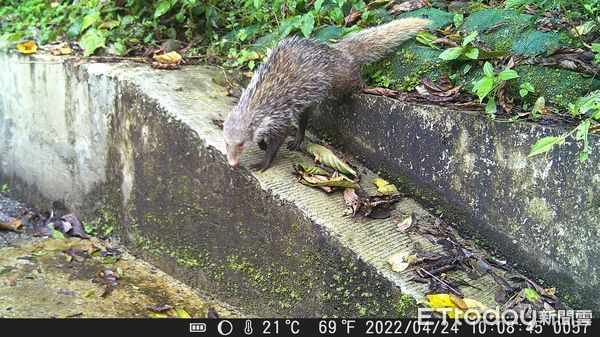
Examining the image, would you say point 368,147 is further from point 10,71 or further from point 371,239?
point 10,71

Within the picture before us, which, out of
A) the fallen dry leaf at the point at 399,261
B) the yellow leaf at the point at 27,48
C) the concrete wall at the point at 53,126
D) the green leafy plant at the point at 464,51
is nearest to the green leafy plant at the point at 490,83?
the green leafy plant at the point at 464,51

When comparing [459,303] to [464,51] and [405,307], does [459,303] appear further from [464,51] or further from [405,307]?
[464,51]

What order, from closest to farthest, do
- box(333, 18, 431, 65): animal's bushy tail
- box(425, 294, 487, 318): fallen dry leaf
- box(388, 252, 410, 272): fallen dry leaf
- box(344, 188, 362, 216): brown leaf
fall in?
box(425, 294, 487, 318): fallen dry leaf → box(388, 252, 410, 272): fallen dry leaf → box(344, 188, 362, 216): brown leaf → box(333, 18, 431, 65): animal's bushy tail

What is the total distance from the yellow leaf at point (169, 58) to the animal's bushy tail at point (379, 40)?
5.39 feet

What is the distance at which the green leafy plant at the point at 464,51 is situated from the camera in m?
4.26

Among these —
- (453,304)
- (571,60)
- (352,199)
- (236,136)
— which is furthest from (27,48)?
(571,60)

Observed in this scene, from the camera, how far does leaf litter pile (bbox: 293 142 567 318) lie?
3.48 meters

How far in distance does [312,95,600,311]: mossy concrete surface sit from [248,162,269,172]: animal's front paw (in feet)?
2.63

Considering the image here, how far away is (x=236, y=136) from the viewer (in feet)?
14.0

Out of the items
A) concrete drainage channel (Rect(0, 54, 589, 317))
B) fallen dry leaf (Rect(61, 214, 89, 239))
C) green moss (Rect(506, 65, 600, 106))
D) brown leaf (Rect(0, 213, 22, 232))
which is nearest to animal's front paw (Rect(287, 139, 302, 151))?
concrete drainage channel (Rect(0, 54, 589, 317))

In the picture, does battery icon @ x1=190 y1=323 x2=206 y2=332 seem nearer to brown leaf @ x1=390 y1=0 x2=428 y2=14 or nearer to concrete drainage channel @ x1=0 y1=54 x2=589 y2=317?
concrete drainage channel @ x1=0 y1=54 x2=589 y2=317

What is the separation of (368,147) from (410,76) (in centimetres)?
64

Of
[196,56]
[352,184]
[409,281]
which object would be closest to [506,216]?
[409,281]

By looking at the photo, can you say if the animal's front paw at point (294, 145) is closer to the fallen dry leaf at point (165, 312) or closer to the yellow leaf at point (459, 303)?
the fallen dry leaf at point (165, 312)
